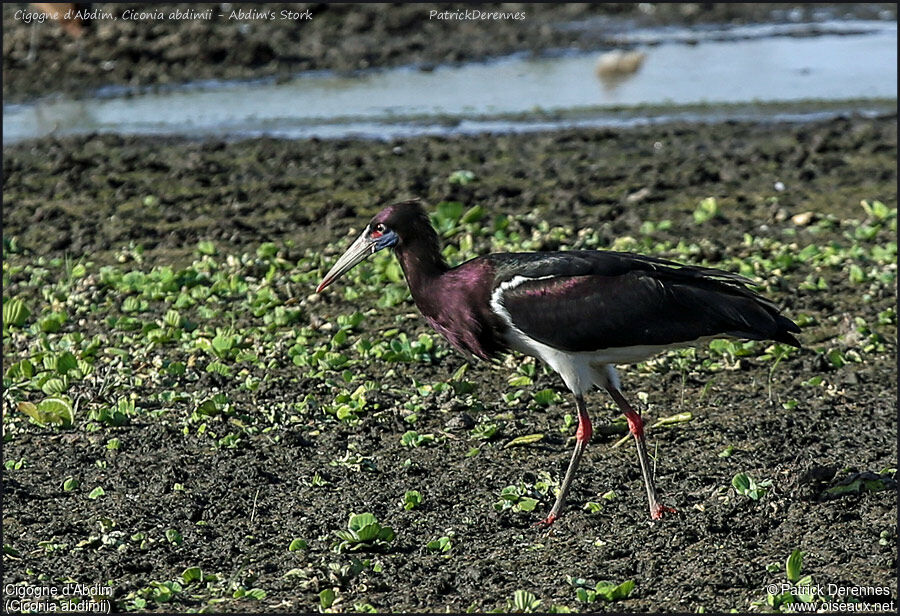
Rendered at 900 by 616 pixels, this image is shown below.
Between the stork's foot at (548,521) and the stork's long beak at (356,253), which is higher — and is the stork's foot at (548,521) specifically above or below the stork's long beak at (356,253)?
below

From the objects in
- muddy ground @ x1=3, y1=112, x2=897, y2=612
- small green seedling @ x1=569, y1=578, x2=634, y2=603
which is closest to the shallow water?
muddy ground @ x1=3, y1=112, x2=897, y2=612

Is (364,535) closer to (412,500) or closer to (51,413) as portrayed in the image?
(412,500)

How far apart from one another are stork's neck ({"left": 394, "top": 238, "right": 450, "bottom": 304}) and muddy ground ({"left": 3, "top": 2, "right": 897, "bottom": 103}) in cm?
1002

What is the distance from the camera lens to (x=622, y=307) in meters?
5.45

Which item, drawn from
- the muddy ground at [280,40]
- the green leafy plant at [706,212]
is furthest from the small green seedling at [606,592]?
the muddy ground at [280,40]

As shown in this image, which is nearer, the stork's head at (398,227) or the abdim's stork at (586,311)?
the abdim's stork at (586,311)

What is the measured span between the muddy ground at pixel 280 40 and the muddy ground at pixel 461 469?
5.89m

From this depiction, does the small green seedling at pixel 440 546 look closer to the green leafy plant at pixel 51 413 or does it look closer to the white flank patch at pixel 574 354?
the white flank patch at pixel 574 354

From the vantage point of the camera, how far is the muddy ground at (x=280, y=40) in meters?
15.4

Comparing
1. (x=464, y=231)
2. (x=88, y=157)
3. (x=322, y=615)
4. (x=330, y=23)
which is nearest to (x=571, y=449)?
(x=322, y=615)

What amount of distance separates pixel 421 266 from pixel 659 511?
4.85 feet

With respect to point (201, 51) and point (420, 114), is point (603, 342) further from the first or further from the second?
point (201, 51)

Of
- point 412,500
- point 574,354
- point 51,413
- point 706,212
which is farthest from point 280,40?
point 412,500

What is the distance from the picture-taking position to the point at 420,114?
13.5 m
